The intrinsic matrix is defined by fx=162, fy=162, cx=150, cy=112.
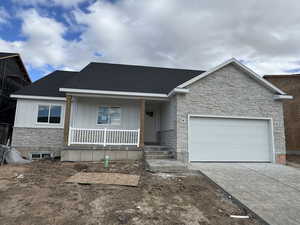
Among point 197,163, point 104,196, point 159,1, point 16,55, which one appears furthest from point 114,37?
point 104,196

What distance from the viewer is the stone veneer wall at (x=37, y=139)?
29.3 feet

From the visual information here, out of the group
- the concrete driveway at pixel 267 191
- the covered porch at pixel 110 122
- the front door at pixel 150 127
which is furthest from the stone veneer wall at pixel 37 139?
the concrete driveway at pixel 267 191

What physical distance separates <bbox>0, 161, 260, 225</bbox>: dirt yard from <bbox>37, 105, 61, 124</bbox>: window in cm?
424

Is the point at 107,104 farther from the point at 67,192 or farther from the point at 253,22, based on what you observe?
the point at 253,22

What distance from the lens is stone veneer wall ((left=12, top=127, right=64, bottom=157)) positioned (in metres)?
8.93

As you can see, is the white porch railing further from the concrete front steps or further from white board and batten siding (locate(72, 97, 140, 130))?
white board and batten siding (locate(72, 97, 140, 130))

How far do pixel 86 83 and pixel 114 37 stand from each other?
18.5 feet

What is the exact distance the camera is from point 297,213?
3.25m

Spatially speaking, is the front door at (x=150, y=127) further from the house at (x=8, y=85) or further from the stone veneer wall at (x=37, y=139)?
the house at (x=8, y=85)

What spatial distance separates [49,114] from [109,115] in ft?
11.3

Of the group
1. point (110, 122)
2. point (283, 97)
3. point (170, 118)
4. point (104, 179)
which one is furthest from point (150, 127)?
point (283, 97)

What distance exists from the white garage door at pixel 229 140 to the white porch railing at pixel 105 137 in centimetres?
293

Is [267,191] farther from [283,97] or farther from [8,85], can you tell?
[8,85]

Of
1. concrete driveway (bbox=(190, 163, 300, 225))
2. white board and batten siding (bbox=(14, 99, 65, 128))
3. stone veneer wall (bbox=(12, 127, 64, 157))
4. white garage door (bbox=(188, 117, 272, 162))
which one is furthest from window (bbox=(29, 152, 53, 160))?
concrete driveway (bbox=(190, 163, 300, 225))
